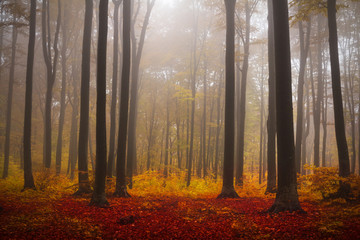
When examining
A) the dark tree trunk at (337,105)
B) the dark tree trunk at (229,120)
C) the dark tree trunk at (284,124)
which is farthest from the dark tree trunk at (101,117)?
the dark tree trunk at (337,105)

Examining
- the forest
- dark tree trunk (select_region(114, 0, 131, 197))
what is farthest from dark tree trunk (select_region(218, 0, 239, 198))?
dark tree trunk (select_region(114, 0, 131, 197))

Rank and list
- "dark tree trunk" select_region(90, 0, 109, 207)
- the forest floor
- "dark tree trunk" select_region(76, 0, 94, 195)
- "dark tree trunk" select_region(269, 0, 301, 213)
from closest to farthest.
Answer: the forest floor → "dark tree trunk" select_region(269, 0, 301, 213) → "dark tree trunk" select_region(90, 0, 109, 207) → "dark tree trunk" select_region(76, 0, 94, 195)

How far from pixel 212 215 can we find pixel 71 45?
16.5 meters

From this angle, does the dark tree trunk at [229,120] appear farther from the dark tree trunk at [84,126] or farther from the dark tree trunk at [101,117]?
the dark tree trunk at [84,126]

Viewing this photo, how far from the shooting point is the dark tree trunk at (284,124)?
6.40 m

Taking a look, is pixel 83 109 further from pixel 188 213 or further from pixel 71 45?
pixel 71 45

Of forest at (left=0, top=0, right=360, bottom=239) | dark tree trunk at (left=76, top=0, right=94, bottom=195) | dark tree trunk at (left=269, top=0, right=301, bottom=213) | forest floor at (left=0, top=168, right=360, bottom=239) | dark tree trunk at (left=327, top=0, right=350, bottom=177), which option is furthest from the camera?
dark tree trunk at (left=76, top=0, right=94, bottom=195)

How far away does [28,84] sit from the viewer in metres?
10.5

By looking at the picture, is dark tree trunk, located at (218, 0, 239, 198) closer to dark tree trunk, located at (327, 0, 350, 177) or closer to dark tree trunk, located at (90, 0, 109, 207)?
dark tree trunk, located at (327, 0, 350, 177)

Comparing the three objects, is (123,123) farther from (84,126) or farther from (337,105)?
(337,105)

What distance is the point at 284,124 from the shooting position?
21.5 ft

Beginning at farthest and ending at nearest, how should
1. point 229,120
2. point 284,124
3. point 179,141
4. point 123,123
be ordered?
point 179,141
point 229,120
point 123,123
point 284,124

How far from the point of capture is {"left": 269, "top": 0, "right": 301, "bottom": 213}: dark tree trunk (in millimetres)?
6398

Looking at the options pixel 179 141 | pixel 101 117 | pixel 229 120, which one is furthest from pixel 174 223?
pixel 179 141
